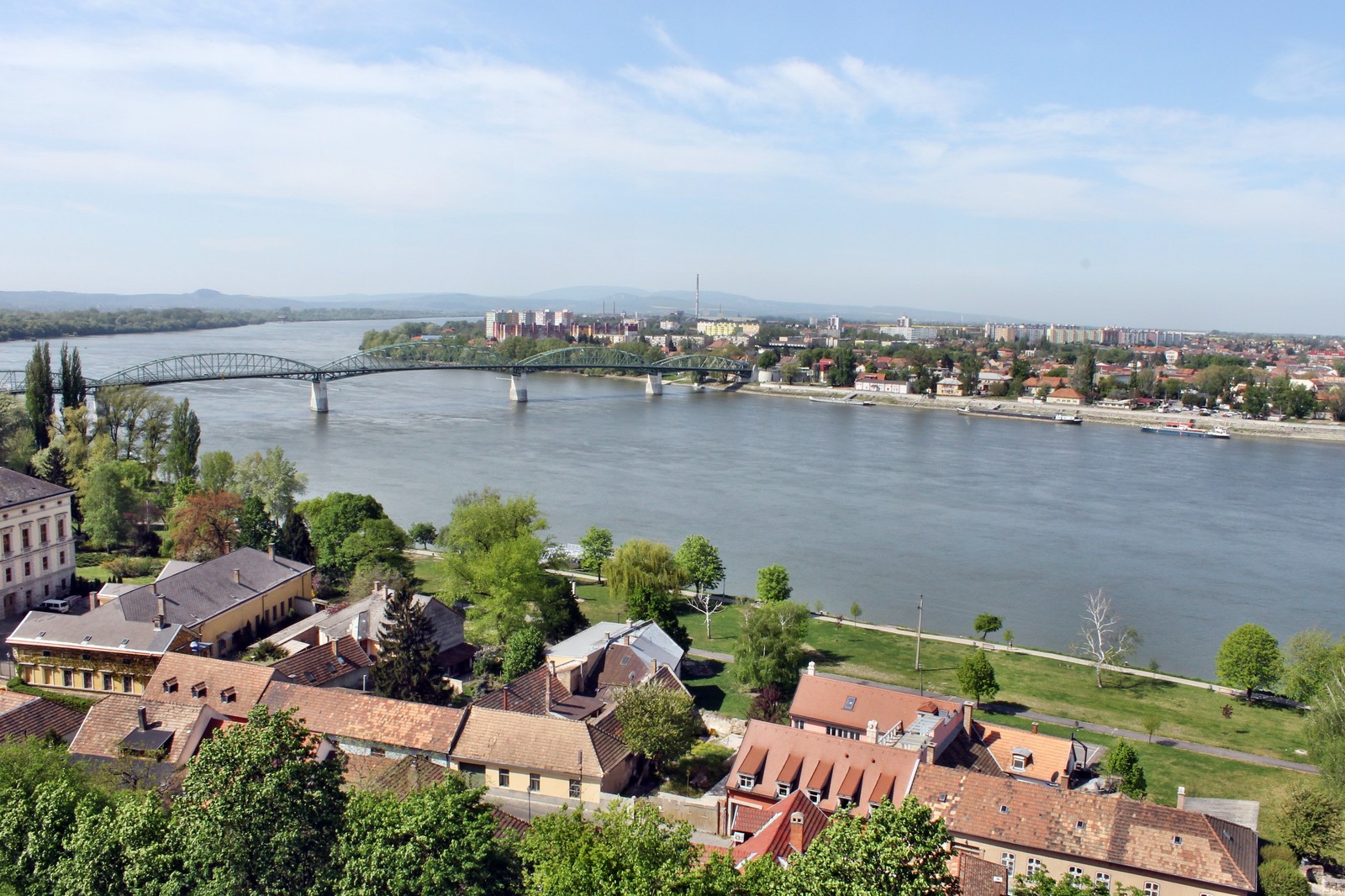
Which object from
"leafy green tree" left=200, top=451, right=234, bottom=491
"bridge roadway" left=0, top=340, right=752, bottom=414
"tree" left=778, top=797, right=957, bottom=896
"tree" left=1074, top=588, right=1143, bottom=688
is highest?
"bridge roadway" left=0, top=340, right=752, bottom=414

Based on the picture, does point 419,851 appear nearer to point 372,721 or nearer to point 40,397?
point 372,721

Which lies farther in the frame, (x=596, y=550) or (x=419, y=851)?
(x=596, y=550)

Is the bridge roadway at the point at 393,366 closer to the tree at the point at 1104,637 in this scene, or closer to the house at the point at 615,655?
the house at the point at 615,655

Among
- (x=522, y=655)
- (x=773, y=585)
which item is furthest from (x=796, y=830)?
(x=773, y=585)

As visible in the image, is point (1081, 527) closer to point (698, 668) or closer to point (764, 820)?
point (698, 668)

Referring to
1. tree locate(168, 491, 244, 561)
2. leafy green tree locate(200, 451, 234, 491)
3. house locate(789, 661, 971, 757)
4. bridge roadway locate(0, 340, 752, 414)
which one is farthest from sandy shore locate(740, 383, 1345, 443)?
tree locate(168, 491, 244, 561)

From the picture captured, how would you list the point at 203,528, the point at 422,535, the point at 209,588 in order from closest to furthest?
1. the point at 209,588
2. the point at 203,528
3. the point at 422,535

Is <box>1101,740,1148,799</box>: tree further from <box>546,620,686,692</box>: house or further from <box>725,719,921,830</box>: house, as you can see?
<box>546,620,686,692</box>: house
